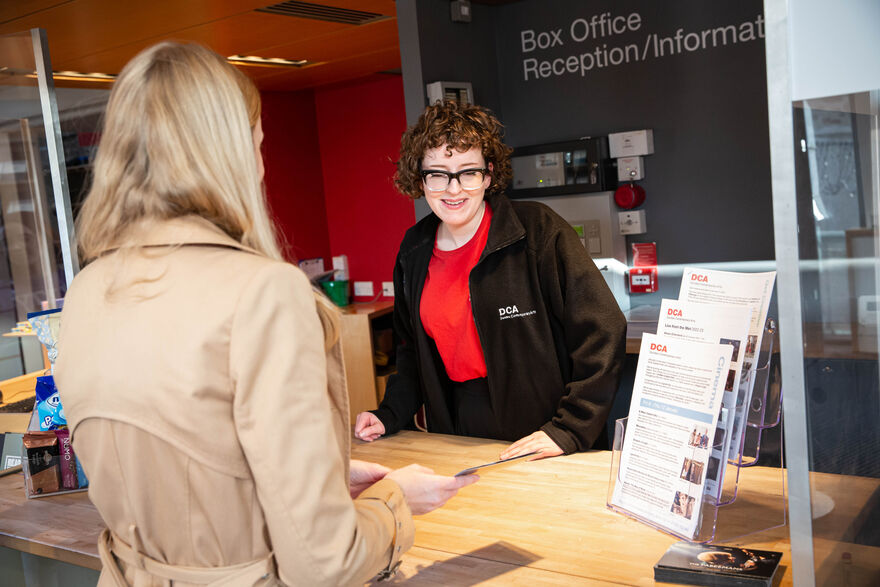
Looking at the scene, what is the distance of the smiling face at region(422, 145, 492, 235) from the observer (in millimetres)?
2162

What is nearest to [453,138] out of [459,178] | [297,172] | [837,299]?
[459,178]

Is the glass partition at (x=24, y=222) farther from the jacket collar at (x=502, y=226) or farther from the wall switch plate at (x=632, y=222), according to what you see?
the wall switch plate at (x=632, y=222)

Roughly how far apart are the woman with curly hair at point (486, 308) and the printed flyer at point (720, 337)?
0.55 meters

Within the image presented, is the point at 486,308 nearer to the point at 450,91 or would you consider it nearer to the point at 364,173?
the point at 450,91

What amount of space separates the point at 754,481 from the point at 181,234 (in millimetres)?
1169

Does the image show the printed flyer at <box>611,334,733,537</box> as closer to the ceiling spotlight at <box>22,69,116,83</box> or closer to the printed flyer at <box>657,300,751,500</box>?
the printed flyer at <box>657,300,751,500</box>

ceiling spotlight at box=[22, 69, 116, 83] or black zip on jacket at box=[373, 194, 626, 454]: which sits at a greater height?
ceiling spotlight at box=[22, 69, 116, 83]

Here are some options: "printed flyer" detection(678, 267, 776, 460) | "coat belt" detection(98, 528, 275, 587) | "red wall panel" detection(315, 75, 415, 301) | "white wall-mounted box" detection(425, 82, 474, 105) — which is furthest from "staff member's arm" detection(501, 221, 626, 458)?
"red wall panel" detection(315, 75, 415, 301)

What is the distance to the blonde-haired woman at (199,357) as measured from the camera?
913mm

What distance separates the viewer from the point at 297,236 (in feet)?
20.9

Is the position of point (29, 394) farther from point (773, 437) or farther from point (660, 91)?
point (660, 91)

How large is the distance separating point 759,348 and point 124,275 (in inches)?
39.2

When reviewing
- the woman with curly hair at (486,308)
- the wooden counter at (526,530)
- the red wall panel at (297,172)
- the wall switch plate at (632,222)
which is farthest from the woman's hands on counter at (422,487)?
the red wall panel at (297,172)

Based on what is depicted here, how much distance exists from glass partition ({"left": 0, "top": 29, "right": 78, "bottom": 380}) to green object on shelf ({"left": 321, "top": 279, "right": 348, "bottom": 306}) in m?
3.12
